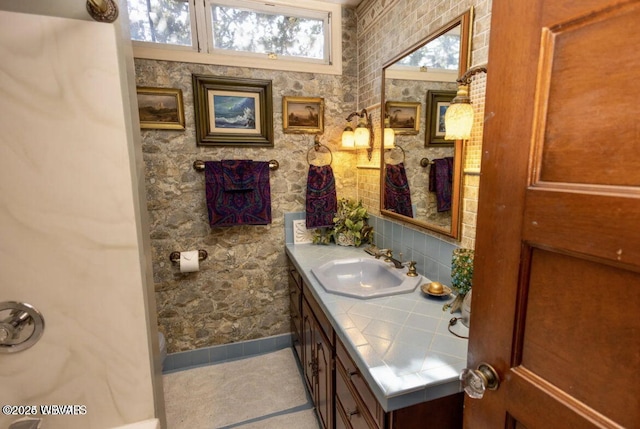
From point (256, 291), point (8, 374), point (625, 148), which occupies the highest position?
point (625, 148)

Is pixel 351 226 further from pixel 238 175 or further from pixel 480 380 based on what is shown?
pixel 480 380

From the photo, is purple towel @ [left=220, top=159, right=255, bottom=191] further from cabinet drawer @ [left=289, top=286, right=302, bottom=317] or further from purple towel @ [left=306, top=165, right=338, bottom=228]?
cabinet drawer @ [left=289, top=286, right=302, bottom=317]

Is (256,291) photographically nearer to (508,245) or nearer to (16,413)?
(16,413)

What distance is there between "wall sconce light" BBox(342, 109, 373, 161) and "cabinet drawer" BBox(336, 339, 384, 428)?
1.42m

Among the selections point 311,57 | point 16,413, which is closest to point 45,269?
point 16,413

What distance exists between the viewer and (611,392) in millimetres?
472

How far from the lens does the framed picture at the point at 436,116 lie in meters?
1.45

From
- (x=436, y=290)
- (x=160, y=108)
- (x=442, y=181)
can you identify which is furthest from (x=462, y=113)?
(x=160, y=108)

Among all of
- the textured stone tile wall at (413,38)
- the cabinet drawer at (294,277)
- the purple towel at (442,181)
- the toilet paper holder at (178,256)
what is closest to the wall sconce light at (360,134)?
the textured stone tile wall at (413,38)

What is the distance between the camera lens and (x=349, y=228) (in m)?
2.30

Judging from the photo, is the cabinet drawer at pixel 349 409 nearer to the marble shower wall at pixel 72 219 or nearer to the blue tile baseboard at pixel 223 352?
the marble shower wall at pixel 72 219

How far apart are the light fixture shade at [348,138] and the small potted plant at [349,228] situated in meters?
0.46

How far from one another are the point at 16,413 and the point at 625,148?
5.02 feet

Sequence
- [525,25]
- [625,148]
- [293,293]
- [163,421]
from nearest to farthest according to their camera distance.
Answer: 1. [625,148]
2. [525,25]
3. [163,421]
4. [293,293]
